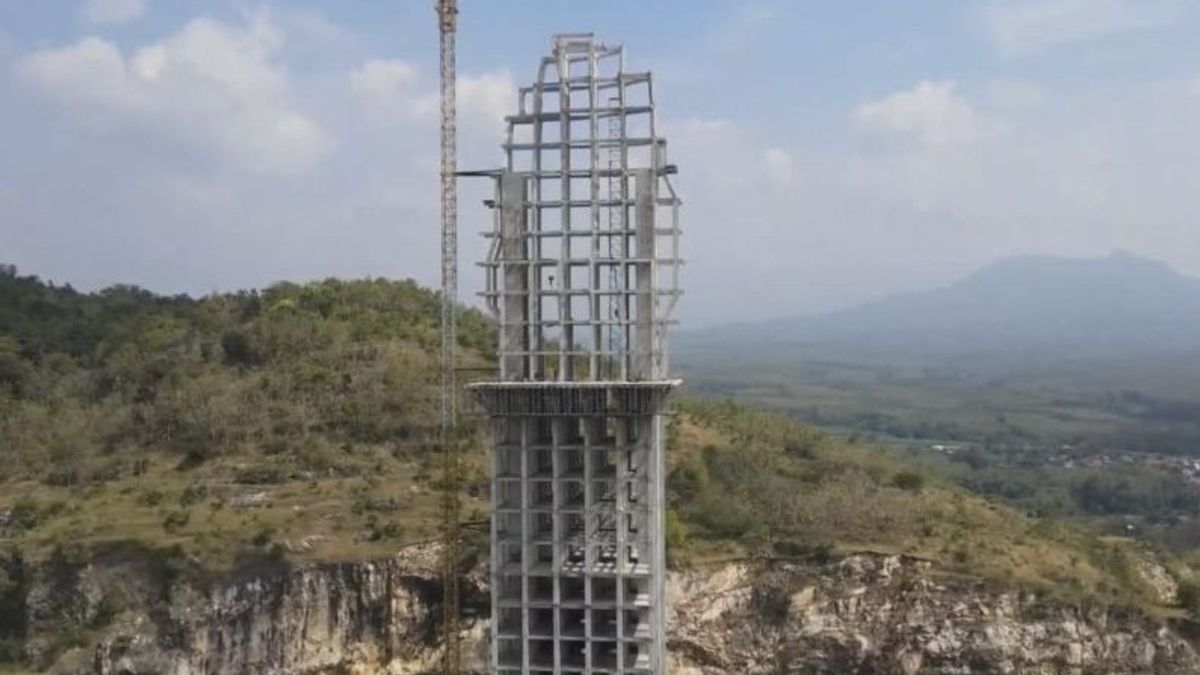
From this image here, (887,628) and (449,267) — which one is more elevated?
(449,267)

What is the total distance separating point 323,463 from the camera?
44938 mm

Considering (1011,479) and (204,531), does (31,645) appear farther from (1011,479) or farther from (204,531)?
(1011,479)

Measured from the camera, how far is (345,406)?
48750mm

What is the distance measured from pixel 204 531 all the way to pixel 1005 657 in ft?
81.7

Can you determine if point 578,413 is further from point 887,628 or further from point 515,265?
point 887,628

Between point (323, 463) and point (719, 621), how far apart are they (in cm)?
1659

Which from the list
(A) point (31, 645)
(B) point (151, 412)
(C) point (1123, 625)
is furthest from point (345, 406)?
(C) point (1123, 625)

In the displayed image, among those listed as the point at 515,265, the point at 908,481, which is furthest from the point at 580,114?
the point at 908,481

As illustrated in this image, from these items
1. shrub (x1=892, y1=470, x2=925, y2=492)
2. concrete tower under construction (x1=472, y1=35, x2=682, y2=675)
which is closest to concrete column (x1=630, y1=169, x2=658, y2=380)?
concrete tower under construction (x1=472, y1=35, x2=682, y2=675)

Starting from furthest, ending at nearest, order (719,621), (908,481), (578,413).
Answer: (908,481) < (719,621) < (578,413)

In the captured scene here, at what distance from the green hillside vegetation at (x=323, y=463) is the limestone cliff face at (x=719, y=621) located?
840mm

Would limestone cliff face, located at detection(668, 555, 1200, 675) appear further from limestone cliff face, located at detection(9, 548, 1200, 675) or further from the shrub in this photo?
the shrub

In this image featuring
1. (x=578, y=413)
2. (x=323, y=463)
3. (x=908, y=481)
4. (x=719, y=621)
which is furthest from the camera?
(x=908, y=481)

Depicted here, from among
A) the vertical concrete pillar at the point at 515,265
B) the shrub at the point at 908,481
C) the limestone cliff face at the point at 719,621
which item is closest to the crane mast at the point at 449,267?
the limestone cliff face at the point at 719,621
